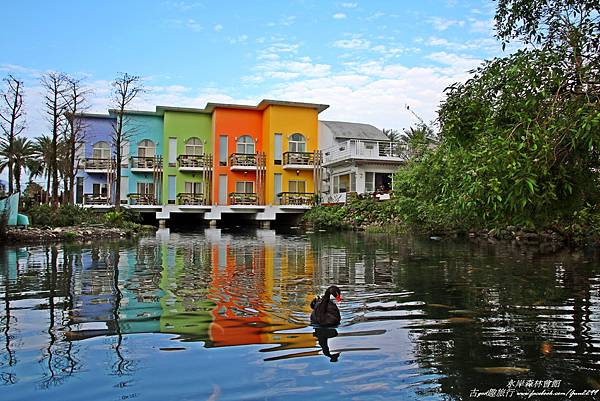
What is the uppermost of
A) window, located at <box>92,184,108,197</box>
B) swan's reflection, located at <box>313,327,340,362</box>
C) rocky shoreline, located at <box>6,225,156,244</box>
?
window, located at <box>92,184,108,197</box>

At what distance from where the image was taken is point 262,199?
41344mm

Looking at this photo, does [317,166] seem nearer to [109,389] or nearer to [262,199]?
[262,199]

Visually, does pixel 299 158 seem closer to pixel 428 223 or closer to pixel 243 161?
pixel 243 161

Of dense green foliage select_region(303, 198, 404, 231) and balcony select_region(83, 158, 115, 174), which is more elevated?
balcony select_region(83, 158, 115, 174)

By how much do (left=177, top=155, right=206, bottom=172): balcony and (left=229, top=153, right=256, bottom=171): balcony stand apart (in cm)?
235

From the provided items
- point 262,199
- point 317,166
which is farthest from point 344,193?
point 262,199

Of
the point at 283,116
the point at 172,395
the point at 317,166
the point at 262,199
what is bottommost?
the point at 172,395

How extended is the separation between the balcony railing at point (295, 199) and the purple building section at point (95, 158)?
523 inches

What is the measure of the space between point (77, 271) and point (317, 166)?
101ft

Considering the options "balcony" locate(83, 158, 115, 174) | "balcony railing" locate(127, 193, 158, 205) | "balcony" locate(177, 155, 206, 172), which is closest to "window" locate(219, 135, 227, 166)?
"balcony" locate(177, 155, 206, 172)

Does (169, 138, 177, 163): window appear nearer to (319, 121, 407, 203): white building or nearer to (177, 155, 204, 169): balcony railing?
(177, 155, 204, 169): balcony railing

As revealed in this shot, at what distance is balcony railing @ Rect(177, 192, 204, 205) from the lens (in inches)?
1594

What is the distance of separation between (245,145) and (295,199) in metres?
6.34

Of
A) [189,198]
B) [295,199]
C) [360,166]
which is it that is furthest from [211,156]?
[360,166]
